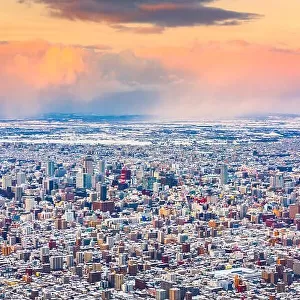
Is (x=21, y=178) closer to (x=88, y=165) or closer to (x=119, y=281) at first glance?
(x=88, y=165)

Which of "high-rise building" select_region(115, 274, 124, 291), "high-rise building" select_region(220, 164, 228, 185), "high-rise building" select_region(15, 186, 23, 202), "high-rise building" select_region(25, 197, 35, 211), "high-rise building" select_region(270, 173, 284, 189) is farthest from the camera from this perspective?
"high-rise building" select_region(220, 164, 228, 185)

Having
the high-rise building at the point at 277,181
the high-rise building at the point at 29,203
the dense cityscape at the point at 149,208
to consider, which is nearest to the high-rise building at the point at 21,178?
the dense cityscape at the point at 149,208

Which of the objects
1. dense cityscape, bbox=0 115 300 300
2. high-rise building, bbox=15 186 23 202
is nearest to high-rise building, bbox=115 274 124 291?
dense cityscape, bbox=0 115 300 300

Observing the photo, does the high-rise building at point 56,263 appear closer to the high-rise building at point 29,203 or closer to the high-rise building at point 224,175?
the high-rise building at point 29,203

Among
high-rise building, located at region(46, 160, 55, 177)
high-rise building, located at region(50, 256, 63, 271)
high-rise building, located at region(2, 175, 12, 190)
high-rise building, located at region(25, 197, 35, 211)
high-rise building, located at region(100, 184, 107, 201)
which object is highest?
high-rise building, located at region(46, 160, 55, 177)

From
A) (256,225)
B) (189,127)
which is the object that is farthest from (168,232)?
(189,127)

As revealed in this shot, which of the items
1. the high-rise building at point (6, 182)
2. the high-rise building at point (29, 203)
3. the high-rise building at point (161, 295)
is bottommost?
the high-rise building at point (161, 295)

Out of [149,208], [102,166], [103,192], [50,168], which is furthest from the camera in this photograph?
[102,166]

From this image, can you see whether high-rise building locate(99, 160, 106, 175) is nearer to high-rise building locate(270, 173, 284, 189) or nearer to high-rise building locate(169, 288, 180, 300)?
high-rise building locate(270, 173, 284, 189)

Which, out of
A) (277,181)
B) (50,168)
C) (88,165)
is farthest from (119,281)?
(88,165)

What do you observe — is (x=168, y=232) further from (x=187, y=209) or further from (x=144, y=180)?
(x=144, y=180)
